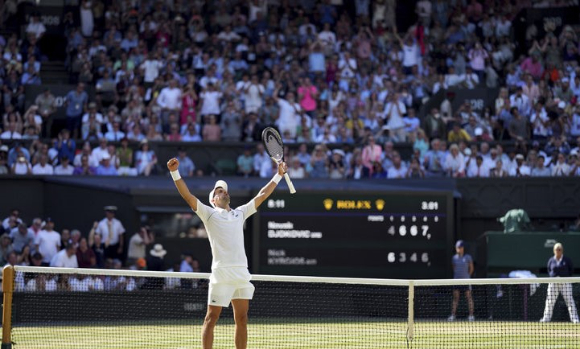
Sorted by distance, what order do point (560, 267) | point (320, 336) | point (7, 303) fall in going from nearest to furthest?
1. point (7, 303)
2. point (320, 336)
3. point (560, 267)

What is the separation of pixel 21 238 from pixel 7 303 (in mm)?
10449

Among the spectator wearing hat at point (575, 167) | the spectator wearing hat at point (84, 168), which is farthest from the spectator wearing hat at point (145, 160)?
the spectator wearing hat at point (575, 167)

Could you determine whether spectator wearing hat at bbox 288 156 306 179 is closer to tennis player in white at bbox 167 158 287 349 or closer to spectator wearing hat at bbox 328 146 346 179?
spectator wearing hat at bbox 328 146 346 179

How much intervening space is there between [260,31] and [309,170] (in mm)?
7598

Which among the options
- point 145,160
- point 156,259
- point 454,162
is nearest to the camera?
point 156,259

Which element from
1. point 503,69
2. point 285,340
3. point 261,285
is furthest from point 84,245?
point 503,69

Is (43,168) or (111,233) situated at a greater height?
(43,168)

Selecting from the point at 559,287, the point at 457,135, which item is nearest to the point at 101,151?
the point at 457,135

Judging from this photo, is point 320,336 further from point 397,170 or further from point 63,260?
point 397,170

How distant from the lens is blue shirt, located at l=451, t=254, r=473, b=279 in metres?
25.7

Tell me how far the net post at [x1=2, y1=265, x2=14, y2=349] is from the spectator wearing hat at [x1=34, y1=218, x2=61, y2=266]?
10.1 meters

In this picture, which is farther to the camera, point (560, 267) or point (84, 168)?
point (84, 168)

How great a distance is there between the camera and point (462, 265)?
2569 centimetres

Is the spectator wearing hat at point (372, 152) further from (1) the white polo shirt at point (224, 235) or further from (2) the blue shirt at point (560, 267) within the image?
(1) the white polo shirt at point (224, 235)
